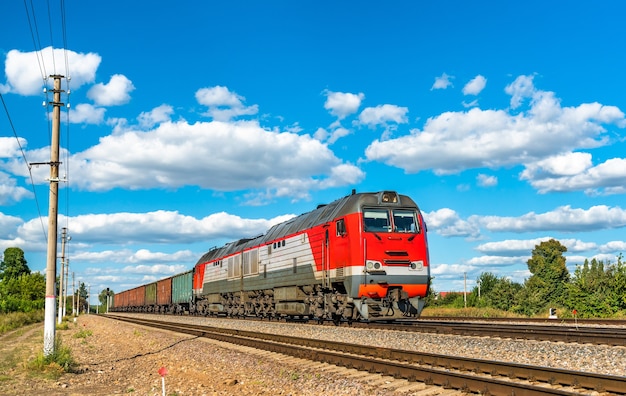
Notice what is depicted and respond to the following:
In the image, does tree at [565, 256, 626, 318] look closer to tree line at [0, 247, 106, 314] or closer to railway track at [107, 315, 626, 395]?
railway track at [107, 315, 626, 395]

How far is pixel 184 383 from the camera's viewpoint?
1301 centimetres

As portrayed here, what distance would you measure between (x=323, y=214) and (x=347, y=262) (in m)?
4.08

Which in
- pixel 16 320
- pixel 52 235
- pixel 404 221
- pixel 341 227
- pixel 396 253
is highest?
pixel 404 221

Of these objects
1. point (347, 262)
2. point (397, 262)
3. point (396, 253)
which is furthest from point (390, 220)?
point (347, 262)

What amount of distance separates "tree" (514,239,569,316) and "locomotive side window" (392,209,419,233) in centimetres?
2139

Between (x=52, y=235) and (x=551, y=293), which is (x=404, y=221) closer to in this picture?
(x=52, y=235)

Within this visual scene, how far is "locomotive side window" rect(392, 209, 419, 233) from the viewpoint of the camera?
22484mm

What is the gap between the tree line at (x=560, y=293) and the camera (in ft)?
107

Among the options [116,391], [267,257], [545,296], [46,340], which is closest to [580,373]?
[116,391]

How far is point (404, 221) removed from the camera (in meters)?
22.6

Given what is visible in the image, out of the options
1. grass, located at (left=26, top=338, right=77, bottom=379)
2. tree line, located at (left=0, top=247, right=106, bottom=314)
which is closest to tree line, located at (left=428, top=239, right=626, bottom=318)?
grass, located at (left=26, top=338, right=77, bottom=379)

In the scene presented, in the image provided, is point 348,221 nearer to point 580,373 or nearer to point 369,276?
point 369,276

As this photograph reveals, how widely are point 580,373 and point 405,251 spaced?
12668 mm

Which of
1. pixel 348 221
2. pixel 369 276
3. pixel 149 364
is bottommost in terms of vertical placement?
pixel 149 364
